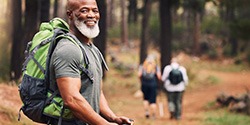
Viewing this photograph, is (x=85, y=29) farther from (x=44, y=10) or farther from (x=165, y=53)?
(x=165, y=53)

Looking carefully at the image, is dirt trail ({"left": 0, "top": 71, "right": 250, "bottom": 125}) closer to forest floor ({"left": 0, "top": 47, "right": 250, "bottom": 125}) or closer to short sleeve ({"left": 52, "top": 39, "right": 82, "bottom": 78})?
forest floor ({"left": 0, "top": 47, "right": 250, "bottom": 125})

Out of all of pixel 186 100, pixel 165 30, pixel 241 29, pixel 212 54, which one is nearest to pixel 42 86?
pixel 241 29

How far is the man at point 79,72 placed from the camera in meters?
3.27

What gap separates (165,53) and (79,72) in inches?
740

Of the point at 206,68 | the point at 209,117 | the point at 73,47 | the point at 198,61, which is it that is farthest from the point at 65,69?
the point at 198,61

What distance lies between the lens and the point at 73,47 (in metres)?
3.34

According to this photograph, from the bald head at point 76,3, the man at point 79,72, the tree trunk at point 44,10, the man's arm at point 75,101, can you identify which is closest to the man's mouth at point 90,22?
the man at point 79,72

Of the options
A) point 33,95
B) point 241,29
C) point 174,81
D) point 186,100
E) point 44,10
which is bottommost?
point 186,100

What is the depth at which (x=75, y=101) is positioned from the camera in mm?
3254

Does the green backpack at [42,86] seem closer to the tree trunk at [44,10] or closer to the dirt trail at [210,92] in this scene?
the dirt trail at [210,92]

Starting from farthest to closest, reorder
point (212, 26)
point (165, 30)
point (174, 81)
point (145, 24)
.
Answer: point (212, 26) < point (145, 24) < point (165, 30) < point (174, 81)

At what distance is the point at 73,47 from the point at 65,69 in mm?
157

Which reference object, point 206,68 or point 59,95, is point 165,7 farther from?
point 59,95

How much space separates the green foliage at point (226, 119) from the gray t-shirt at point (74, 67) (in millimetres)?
10670
